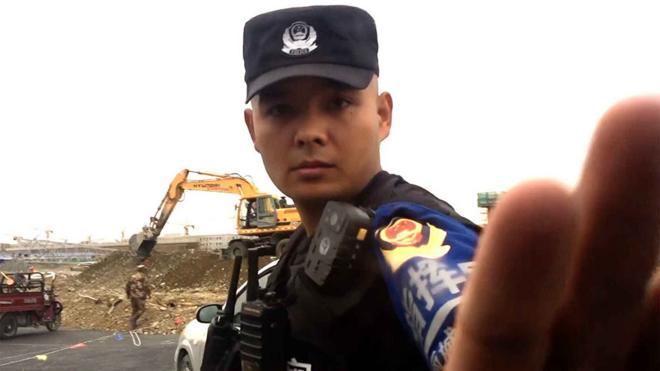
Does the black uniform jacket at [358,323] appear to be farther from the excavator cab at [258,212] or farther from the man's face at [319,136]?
the excavator cab at [258,212]

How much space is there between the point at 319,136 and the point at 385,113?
38cm

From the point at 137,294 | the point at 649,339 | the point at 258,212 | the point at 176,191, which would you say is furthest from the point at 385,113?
the point at 176,191

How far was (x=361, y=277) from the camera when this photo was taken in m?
1.08

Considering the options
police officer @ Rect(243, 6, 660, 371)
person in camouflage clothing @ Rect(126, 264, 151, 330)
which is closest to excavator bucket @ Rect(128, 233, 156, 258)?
person in camouflage clothing @ Rect(126, 264, 151, 330)

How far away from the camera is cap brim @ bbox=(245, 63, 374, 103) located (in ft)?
4.33

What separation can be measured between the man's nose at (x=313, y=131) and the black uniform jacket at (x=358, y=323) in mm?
176

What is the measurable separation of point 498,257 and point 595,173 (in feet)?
0.46

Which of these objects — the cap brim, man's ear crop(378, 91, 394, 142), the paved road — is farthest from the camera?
the paved road

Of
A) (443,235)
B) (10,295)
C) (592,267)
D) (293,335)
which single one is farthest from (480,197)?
(10,295)

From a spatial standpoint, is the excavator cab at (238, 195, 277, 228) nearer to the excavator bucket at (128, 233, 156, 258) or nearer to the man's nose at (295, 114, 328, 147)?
A: the excavator bucket at (128, 233, 156, 258)

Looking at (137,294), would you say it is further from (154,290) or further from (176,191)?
(154,290)

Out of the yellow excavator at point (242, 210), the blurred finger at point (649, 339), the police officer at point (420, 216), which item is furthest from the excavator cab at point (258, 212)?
the blurred finger at point (649, 339)

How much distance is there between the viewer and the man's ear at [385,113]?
63.6 inches

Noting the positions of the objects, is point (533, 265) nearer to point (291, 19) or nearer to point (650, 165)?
point (650, 165)
